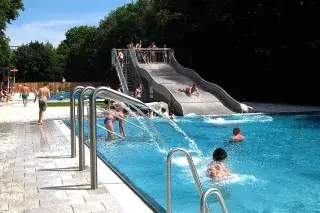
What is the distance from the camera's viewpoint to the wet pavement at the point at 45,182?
5582 mm

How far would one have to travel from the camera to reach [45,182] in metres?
6.93

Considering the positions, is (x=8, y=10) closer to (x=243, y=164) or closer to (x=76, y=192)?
(x=243, y=164)

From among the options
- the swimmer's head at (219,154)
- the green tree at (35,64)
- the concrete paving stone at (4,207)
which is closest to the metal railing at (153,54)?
the swimmer's head at (219,154)

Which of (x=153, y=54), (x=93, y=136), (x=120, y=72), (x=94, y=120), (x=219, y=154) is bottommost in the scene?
(x=219, y=154)

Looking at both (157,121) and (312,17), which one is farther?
(312,17)

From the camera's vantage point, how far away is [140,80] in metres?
27.2

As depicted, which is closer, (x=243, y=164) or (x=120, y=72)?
(x=243, y=164)

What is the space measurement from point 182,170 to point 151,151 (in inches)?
107

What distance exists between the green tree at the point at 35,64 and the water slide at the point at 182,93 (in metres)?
50.2

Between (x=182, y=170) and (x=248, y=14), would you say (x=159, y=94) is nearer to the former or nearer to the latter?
(x=248, y=14)

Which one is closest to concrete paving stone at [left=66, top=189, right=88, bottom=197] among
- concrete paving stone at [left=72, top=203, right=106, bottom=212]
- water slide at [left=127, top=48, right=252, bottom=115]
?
concrete paving stone at [left=72, top=203, right=106, bottom=212]

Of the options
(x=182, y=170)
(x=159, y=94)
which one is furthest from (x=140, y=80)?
(x=182, y=170)

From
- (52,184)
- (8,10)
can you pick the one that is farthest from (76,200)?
(8,10)

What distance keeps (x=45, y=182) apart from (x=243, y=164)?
5424mm
